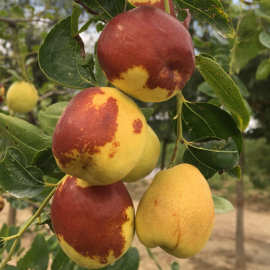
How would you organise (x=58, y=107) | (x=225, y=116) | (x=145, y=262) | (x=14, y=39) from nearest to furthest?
(x=225, y=116) < (x=58, y=107) < (x=14, y=39) < (x=145, y=262)

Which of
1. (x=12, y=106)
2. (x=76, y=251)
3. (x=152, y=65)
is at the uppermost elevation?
(x=152, y=65)

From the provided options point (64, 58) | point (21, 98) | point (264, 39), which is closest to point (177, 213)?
point (64, 58)

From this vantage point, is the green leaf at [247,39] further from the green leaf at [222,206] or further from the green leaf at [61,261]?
the green leaf at [61,261]

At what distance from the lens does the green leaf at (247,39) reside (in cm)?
123

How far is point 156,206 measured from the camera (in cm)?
49

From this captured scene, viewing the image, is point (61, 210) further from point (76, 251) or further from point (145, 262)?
point (145, 262)

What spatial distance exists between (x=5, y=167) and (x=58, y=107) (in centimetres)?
19

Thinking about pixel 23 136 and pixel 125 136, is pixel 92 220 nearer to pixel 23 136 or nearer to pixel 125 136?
pixel 125 136

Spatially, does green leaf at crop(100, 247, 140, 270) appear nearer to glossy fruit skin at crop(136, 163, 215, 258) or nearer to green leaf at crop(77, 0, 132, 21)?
glossy fruit skin at crop(136, 163, 215, 258)

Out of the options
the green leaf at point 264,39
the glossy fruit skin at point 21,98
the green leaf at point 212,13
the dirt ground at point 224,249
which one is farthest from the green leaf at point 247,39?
the dirt ground at point 224,249

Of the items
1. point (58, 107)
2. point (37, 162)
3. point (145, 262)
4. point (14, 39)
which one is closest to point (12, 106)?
point (14, 39)

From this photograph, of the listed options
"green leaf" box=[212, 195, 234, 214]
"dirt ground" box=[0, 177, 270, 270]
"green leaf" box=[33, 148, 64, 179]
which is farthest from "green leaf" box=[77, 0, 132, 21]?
"dirt ground" box=[0, 177, 270, 270]

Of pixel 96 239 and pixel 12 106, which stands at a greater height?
pixel 96 239

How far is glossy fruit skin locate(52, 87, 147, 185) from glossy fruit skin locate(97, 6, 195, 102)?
0.04 metres
